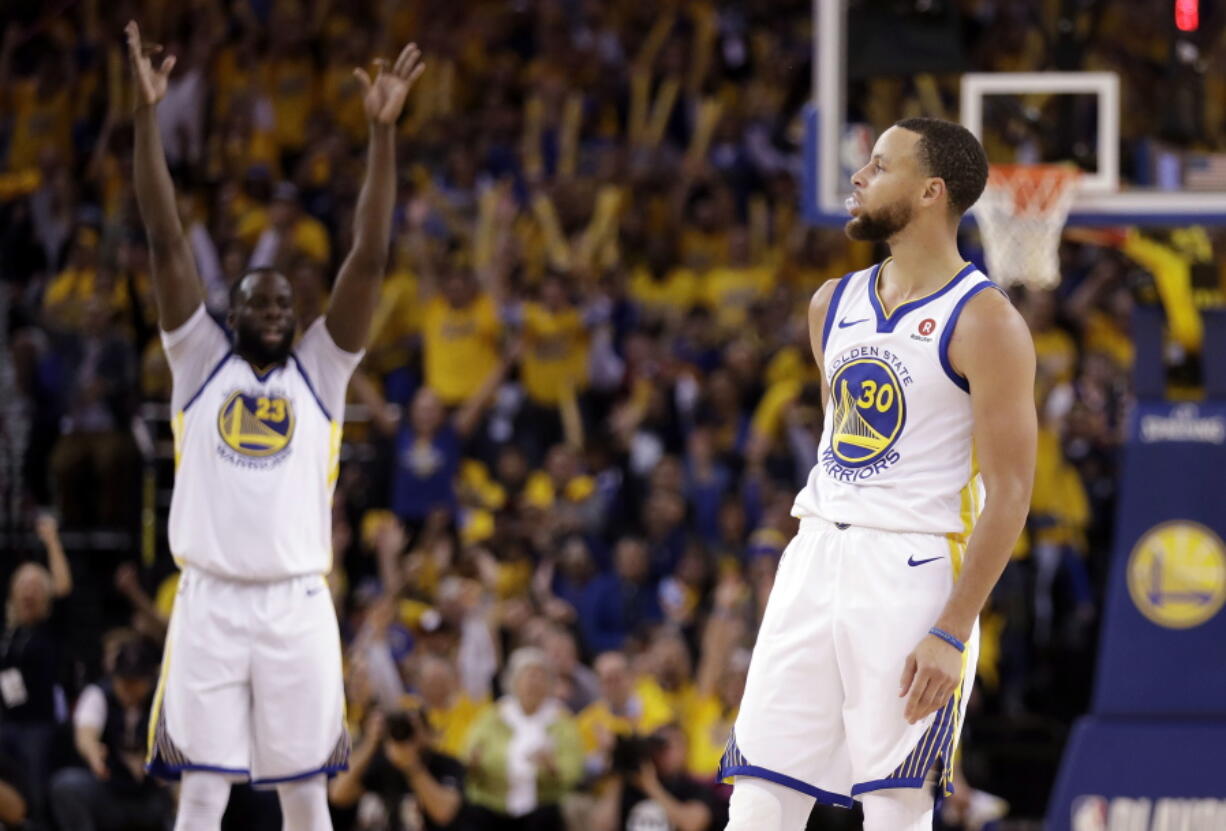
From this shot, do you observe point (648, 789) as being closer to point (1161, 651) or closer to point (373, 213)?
point (1161, 651)

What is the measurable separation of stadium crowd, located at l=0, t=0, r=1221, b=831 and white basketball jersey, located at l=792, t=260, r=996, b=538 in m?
5.28

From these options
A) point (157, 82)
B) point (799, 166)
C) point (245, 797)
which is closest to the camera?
point (157, 82)

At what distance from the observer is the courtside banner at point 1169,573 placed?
9969mm

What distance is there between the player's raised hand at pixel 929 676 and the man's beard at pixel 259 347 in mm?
2558

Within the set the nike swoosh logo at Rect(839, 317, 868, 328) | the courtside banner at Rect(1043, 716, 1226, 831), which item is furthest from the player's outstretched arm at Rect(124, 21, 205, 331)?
the courtside banner at Rect(1043, 716, 1226, 831)

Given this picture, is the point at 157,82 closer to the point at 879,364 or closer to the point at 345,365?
the point at 345,365

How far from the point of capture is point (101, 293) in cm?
1343

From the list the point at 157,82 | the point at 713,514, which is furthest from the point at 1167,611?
the point at 157,82

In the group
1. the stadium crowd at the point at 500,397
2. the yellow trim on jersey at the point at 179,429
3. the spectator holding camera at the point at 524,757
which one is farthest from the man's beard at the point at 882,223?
the spectator holding camera at the point at 524,757

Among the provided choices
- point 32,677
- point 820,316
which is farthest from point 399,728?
point 820,316

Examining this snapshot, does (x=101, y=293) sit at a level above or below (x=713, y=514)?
above

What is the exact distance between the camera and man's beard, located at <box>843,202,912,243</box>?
186 inches

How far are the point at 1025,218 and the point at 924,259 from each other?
483 centimetres

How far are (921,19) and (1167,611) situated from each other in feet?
11.5
